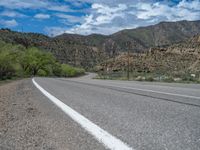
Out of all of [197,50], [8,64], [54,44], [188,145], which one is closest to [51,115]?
[188,145]

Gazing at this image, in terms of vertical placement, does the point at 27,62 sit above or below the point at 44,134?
below

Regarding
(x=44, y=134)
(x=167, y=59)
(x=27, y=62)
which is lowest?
(x=167, y=59)

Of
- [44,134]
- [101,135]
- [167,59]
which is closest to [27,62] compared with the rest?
[167,59]

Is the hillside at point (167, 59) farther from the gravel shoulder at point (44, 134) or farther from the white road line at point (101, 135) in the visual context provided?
the white road line at point (101, 135)

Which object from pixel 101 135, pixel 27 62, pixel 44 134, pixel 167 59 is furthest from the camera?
pixel 167 59

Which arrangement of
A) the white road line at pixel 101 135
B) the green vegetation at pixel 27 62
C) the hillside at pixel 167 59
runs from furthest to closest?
1. the hillside at pixel 167 59
2. the green vegetation at pixel 27 62
3. the white road line at pixel 101 135

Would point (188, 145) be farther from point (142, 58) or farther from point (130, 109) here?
point (142, 58)

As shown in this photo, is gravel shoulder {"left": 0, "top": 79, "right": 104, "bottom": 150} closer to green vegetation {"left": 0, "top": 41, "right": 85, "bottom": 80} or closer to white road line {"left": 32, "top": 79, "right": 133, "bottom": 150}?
white road line {"left": 32, "top": 79, "right": 133, "bottom": 150}

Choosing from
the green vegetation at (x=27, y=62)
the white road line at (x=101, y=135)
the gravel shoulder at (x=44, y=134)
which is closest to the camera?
the white road line at (x=101, y=135)

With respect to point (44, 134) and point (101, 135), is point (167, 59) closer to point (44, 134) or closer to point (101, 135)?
point (44, 134)

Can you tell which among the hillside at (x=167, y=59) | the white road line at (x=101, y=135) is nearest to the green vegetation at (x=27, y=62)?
the hillside at (x=167, y=59)

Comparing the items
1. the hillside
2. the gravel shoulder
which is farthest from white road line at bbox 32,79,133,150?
the hillside

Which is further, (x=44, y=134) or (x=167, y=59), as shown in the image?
(x=167, y=59)

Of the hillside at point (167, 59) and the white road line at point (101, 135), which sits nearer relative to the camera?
the white road line at point (101, 135)
